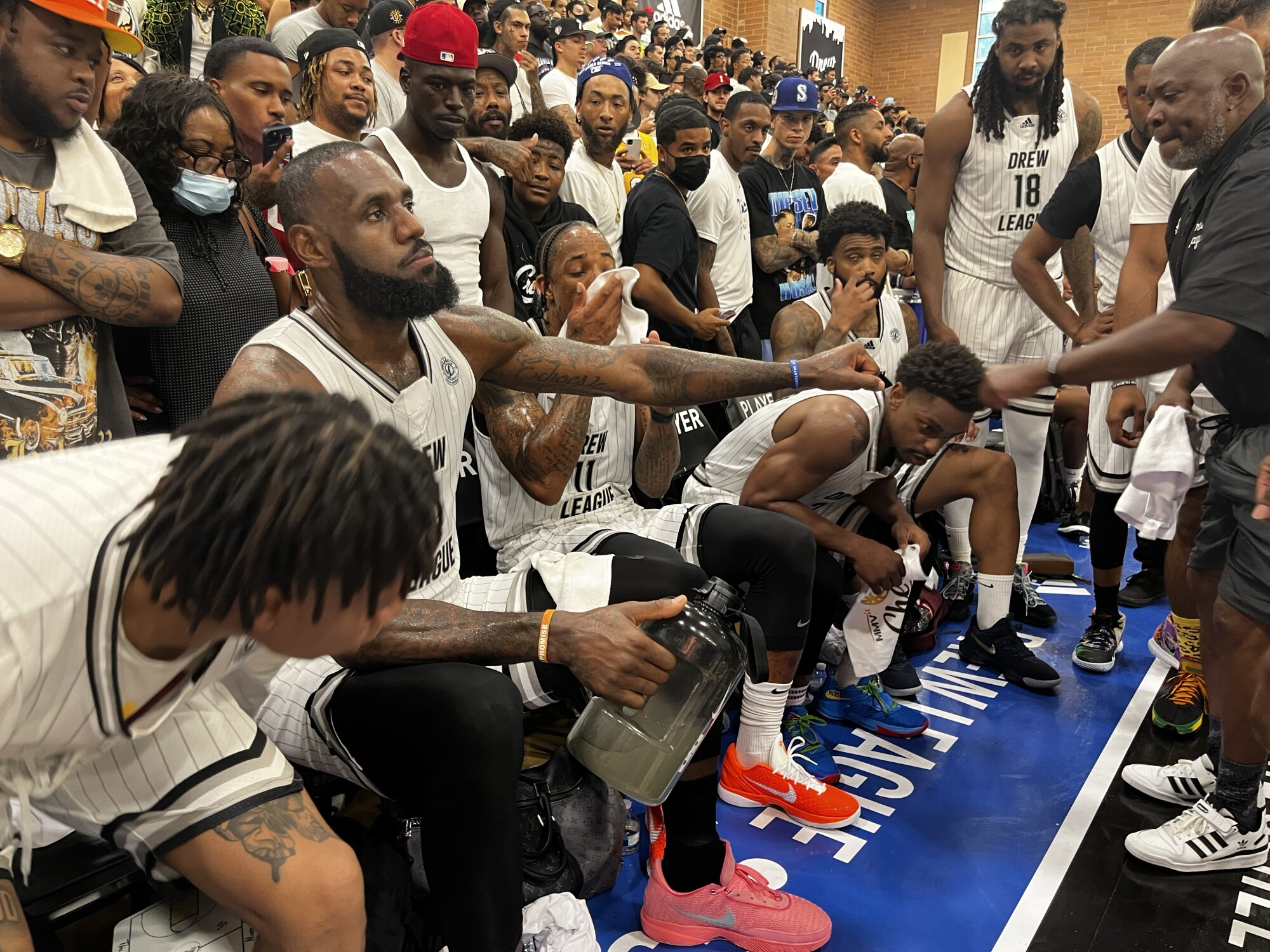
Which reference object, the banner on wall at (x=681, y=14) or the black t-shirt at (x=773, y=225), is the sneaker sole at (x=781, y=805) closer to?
the black t-shirt at (x=773, y=225)

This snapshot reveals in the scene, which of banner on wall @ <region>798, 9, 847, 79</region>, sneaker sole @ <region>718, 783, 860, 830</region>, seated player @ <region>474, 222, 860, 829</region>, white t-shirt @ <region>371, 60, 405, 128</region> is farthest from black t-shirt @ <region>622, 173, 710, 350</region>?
banner on wall @ <region>798, 9, 847, 79</region>

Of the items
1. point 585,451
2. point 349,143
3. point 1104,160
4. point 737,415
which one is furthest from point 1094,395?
point 349,143

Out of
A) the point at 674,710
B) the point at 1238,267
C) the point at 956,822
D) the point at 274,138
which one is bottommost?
Answer: the point at 956,822

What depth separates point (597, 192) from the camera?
177 inches

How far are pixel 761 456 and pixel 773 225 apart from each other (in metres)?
2.49

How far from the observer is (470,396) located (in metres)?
2.24

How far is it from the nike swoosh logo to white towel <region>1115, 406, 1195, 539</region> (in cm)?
162

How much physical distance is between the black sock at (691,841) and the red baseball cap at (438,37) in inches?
102

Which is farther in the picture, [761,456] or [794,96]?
[794,96]

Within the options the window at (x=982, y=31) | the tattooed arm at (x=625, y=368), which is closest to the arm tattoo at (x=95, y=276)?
the tattooed arm at (x=625, y=368)

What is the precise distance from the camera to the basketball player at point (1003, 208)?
377 cm

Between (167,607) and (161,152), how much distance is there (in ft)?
5.74

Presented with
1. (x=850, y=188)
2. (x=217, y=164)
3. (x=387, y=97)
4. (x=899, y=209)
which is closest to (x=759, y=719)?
(x=217, y=164)

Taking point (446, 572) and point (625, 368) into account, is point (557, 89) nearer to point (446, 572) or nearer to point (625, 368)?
point (625, 368)
